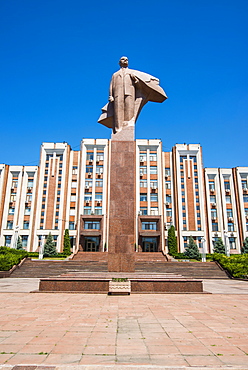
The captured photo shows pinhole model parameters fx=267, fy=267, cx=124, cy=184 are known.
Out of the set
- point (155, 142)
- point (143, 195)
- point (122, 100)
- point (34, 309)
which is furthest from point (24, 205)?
point (34, 309)

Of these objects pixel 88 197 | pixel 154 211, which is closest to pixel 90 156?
pixel 88 197

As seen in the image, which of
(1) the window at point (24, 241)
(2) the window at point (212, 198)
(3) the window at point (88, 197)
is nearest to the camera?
(1) the window at point (24, 241)

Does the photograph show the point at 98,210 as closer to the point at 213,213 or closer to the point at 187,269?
the point at 213,213

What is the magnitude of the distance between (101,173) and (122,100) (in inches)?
1040

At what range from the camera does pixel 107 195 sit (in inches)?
1473

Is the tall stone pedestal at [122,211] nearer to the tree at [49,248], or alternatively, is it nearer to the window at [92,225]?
the tree at [49,248]

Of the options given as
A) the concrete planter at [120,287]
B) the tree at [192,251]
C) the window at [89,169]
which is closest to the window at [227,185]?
the tree at [192,251]

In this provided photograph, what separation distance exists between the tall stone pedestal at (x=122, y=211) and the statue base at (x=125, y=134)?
104mm

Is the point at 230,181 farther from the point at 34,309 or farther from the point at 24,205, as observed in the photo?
the point at 34,309

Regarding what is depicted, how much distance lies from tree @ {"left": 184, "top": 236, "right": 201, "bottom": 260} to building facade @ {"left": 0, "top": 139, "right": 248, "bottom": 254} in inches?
83.2

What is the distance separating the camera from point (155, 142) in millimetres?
38750

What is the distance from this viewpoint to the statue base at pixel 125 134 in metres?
12.0

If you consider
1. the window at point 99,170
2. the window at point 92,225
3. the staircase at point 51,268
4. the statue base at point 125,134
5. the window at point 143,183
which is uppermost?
the window at point 99,170

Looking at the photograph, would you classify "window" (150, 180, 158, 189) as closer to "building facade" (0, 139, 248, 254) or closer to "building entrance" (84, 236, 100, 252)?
"building facade" (0, 139, 248, 254)
